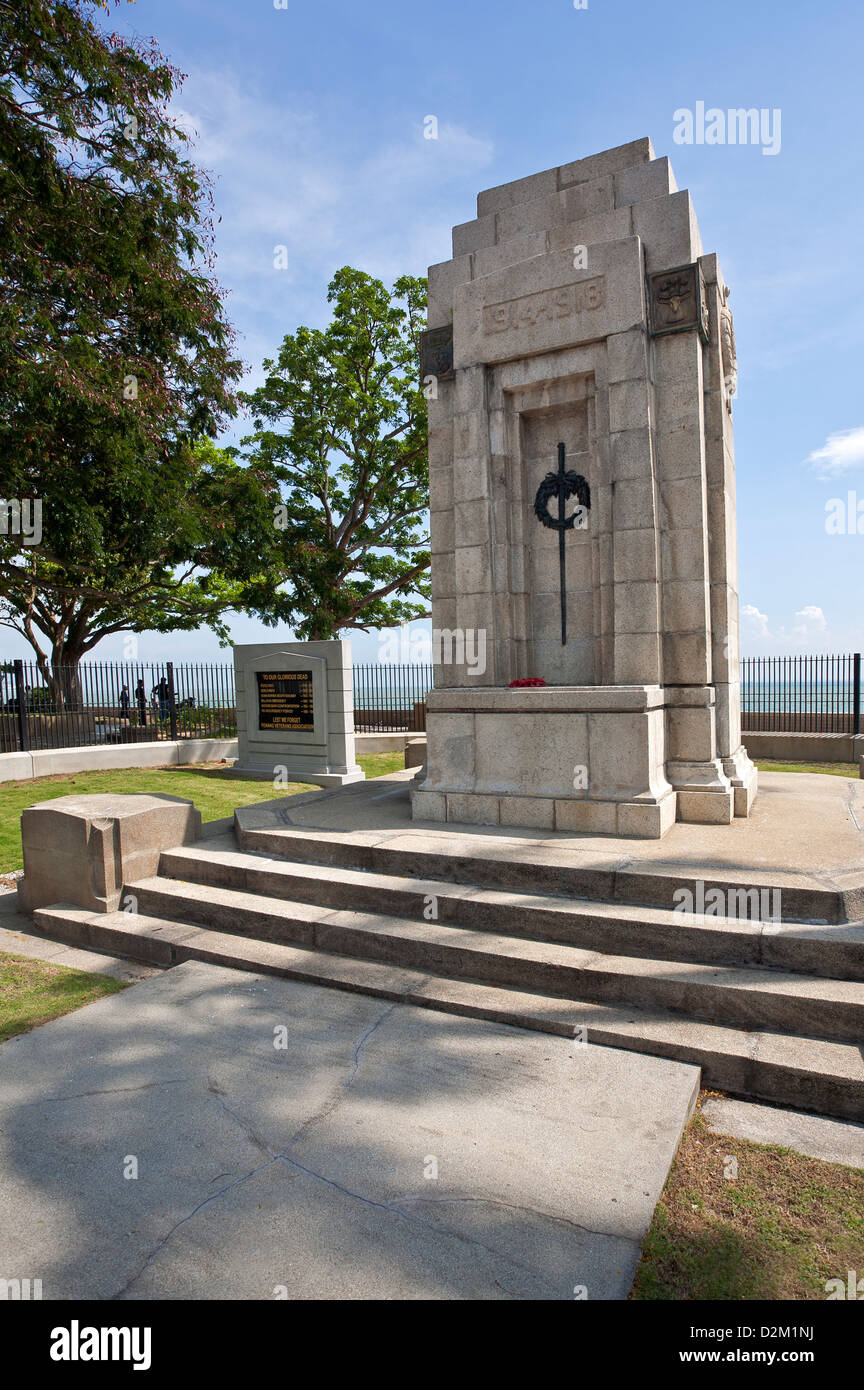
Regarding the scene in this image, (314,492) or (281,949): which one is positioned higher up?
(314,492)

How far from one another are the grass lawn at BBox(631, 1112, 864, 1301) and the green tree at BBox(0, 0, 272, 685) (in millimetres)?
10894

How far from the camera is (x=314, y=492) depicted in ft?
71.5

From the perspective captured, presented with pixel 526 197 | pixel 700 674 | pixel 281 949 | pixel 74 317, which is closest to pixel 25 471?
pixel 74 317

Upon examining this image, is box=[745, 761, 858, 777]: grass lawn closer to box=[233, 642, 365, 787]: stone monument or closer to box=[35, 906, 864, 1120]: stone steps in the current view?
box=[233, 642, 365, 787]: stone monument

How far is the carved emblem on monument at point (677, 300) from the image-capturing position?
20.7ft

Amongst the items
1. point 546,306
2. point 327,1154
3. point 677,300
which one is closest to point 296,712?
point 546,306

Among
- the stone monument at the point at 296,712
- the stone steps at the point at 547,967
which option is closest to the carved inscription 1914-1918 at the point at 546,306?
the stone steps at the point at 547,967

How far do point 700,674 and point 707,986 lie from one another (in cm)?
342

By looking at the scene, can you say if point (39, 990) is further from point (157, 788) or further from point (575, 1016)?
point (157, 788)

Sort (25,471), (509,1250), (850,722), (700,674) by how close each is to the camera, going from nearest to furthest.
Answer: (509,1250)
(700,674)
(25,471)
(850,722)

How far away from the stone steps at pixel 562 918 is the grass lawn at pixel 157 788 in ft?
14.6

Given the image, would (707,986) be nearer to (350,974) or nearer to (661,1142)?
(661,1142)

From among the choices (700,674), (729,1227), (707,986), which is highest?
(700,674)

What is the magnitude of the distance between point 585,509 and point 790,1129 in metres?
5.39
